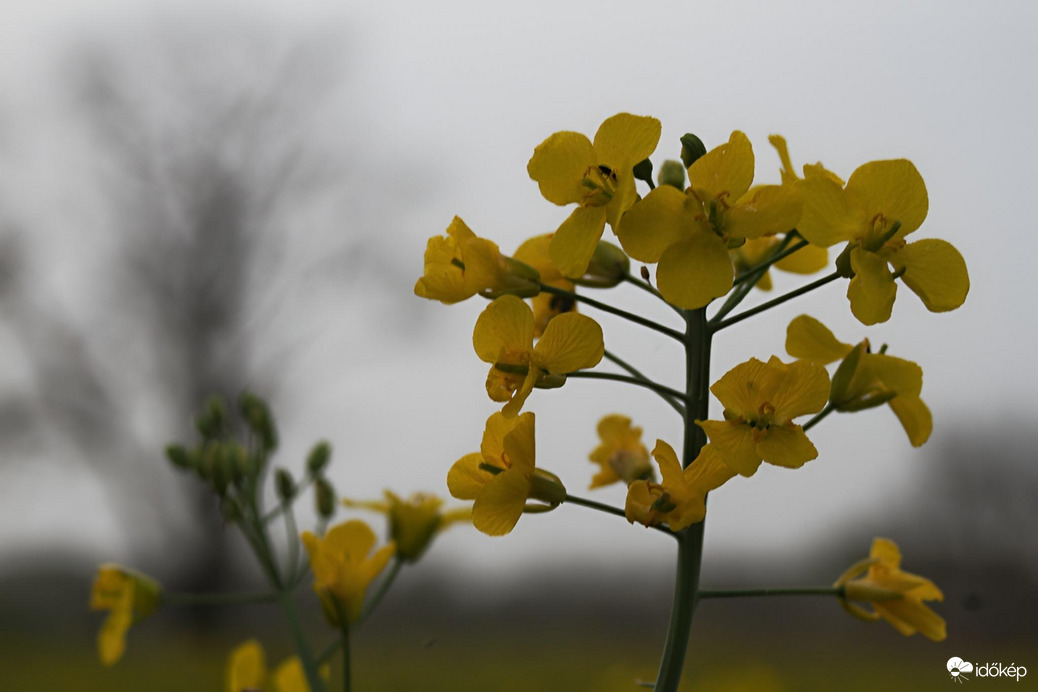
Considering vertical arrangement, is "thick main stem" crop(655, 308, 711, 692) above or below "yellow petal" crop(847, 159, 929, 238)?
below

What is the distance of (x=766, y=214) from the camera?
2.65 feet

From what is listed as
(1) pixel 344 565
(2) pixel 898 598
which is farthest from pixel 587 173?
(1) pixel 344 565

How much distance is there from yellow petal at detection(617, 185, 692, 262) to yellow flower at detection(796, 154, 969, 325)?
0.37 ft

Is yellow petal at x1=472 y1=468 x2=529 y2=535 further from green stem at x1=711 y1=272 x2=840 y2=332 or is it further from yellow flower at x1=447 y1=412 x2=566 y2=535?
green stem at x1=711 y1=272 x2=840 y2=332

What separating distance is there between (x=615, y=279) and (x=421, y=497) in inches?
33.4

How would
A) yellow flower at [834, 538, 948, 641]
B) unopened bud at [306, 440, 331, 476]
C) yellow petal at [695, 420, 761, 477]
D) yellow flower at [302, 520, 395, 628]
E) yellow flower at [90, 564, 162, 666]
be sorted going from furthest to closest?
unopened bud at [306, 440, 331, 476]
yellow flower at [90, 564, 162, 666]
yellow flower at [302, 520, 395, 628]
yellow flower at [834, 538, 948, 641]
yellow petal at [695, 420, 761, 477]

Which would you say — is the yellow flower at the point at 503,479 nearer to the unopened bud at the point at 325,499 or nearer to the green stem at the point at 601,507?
the green stem at the point at 601,507

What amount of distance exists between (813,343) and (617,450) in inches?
10.9

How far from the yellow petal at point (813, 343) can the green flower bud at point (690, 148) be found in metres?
0.22

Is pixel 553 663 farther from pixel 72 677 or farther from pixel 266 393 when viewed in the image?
pixel 266 393

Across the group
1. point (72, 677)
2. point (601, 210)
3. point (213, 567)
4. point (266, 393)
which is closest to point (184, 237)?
point (266, 393)

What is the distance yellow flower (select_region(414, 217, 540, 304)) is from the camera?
918 millimetres

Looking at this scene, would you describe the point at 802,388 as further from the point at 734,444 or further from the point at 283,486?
the point at 283,486

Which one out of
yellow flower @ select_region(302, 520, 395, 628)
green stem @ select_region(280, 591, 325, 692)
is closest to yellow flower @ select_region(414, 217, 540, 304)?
yellow flower @ select_region(302, 520, 395, 628)
